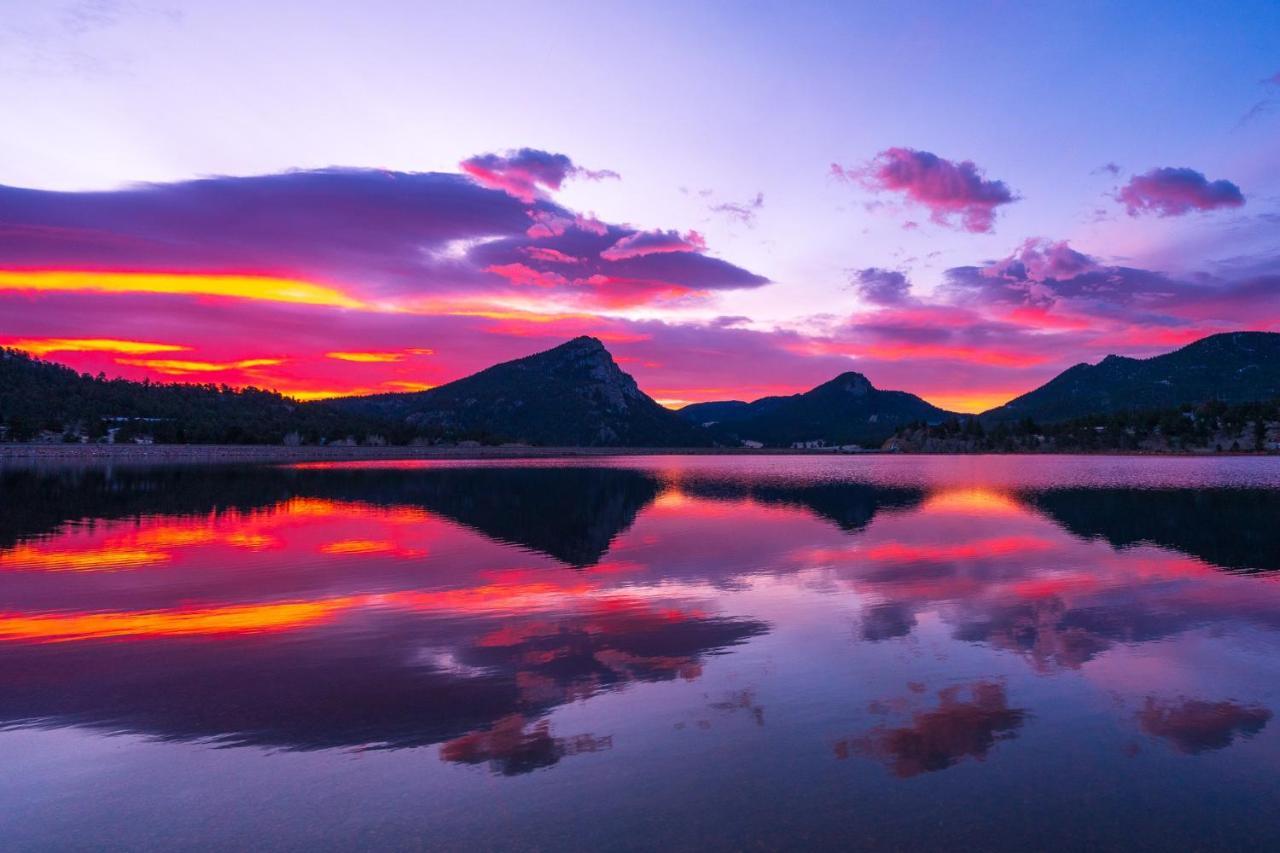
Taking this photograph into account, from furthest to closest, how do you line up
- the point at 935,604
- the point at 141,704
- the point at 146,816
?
1. the point at 935,604
2. the point at 141,704
3. the point at 146,816

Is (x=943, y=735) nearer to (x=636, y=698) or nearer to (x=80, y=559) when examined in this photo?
(x=636, y=698)

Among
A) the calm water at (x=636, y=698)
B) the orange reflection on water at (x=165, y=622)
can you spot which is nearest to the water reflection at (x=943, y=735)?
the calm water at (x=636, y=698)

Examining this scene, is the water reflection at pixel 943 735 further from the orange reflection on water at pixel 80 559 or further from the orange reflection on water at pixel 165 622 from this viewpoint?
the orange reflection on water at pixel 80 559

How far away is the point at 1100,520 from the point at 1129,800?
152 feet

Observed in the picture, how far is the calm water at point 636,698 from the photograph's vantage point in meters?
10.2

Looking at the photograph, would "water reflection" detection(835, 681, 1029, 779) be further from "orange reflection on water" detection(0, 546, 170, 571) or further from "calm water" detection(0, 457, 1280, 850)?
"orange reflection on water" detection(0, 546, 170, 571)

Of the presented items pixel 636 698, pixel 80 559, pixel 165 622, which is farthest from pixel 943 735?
pixel 80 559

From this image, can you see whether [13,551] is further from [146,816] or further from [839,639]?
[839,639]

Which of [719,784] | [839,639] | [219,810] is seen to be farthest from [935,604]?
[219,810]

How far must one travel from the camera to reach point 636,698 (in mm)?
15219

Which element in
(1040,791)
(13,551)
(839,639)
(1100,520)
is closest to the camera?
(1040,791)

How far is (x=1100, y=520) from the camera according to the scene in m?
50.1

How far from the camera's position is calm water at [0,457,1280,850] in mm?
10250

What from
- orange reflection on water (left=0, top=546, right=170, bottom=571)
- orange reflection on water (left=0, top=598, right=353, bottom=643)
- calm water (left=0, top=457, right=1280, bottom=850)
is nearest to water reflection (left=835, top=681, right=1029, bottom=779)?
calm water (left=0, top=457, right=1280, bottom=850)
